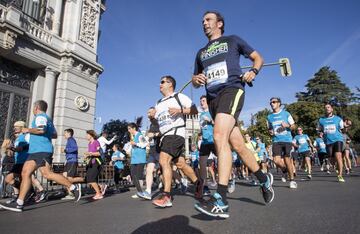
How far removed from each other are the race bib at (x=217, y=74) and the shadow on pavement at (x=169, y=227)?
1664mm

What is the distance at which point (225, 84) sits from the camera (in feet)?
11.5

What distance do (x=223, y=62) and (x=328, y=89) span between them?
203ft

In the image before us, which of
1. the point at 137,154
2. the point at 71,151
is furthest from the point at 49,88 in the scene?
the point at 137,154

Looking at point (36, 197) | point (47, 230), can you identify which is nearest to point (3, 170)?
point (36, 197)

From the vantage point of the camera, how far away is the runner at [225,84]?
3.26 meters

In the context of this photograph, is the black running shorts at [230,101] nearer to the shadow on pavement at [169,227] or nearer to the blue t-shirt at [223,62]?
the blue t-shirt at [223,62]

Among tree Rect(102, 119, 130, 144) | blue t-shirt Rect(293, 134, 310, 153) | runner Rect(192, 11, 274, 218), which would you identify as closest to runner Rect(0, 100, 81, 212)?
runner Rect(192, 11, 274, 218)

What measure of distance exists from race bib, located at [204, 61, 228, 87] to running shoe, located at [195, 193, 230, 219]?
4.56 ft

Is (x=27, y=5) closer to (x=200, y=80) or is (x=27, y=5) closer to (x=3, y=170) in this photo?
(x=3, y=170)

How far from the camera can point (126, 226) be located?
311 centimetres

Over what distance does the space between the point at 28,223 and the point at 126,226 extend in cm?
157

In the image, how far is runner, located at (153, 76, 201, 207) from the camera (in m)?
4.89

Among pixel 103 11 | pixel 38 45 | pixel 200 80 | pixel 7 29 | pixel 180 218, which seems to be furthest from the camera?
pixel 103 11

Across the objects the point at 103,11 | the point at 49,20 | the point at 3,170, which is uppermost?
the point at 103,11
